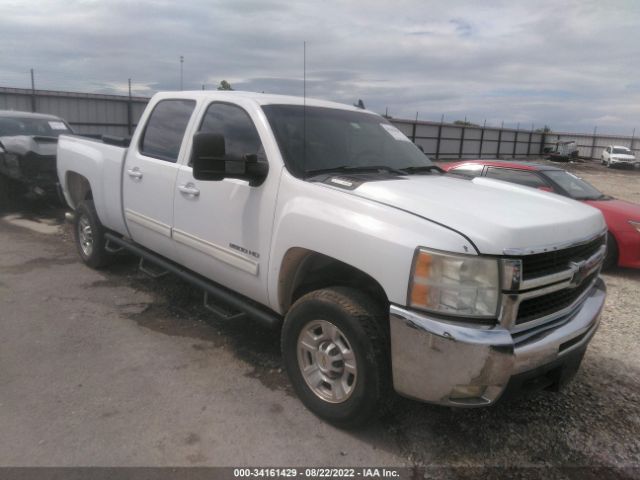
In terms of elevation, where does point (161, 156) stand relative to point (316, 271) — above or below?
above

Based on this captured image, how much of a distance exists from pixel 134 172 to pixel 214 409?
7.79 feet

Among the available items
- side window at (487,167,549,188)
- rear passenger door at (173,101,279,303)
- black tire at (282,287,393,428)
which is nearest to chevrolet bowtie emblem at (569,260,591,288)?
black tire at (282,287,393,428)

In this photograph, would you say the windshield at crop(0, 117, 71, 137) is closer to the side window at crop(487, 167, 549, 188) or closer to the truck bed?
the truck bed

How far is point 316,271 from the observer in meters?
3.17

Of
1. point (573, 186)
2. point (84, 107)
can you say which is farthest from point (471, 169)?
point (84, 107)

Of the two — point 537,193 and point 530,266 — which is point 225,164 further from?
point 537,193

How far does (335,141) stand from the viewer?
3602mm

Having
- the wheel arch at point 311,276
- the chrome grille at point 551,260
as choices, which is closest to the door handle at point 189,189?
the wheel arch at point 311,276

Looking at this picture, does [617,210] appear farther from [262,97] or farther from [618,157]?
[618,157]

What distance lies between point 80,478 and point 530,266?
2448 mm

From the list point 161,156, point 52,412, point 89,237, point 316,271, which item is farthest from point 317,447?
point 89,237

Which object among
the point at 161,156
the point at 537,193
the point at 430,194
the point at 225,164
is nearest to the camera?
the point at 430,194

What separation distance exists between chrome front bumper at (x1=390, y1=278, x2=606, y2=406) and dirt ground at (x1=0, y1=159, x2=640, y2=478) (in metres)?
0.53

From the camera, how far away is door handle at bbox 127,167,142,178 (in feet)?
14.4
